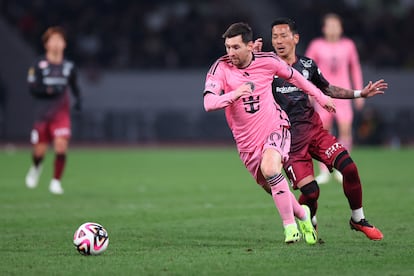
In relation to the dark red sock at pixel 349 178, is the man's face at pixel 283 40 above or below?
above

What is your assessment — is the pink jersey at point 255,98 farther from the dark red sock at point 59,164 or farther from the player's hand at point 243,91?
the dark red sock at point 59,164

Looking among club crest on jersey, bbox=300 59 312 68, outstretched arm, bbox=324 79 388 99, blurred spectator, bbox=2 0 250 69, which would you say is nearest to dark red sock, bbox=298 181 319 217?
outstretched arm, bbox=324 79 388 99

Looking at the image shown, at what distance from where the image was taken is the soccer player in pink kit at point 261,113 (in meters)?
9.42

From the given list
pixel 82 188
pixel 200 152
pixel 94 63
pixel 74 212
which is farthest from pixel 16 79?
pixel 74 212

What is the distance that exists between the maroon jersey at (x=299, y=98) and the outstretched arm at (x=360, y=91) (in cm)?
11

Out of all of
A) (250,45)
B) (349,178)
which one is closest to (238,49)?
(250,45)

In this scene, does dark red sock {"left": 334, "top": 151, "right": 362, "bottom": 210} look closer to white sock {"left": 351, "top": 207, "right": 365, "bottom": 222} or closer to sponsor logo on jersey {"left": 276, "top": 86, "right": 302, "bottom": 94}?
white sock {"left": 351, "top": 207, "right": 365, "bottom": 222}

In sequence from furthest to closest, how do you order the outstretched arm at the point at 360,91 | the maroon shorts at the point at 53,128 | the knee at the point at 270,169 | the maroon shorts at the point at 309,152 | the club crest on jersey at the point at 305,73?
the maroon shorts at the point at 53,128, the club crest on jersey at the point at 305,73, the maroon shorts at the point at 309,152, the outstretched arm at the point at 360,91, the knee at the point at 270,169

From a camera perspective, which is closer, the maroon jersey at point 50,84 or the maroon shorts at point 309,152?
the maroon shorts at point 309,152

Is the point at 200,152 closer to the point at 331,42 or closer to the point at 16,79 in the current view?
the point at 16,79

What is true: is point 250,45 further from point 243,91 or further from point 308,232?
point 308,232

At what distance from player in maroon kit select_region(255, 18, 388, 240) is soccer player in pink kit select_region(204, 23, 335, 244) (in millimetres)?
375

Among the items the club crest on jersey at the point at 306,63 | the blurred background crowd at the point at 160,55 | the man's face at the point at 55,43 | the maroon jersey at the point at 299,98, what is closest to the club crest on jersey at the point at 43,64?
the man's face at the point at 55,43

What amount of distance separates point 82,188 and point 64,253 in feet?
26.4
